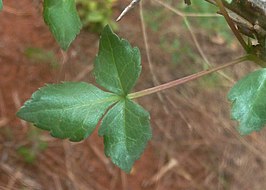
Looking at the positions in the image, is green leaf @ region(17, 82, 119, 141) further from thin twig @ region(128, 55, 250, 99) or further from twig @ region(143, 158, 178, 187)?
twig @ region(143, 158, 178, 187)

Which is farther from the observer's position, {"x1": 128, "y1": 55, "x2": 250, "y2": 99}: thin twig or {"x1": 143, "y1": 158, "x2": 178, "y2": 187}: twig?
{"x1": 143, "y1": 158, "x2": 178, "y2": 187}: twig

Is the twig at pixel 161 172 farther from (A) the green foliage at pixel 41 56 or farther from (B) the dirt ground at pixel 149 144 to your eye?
(A) the green foliage at pixel 41 56

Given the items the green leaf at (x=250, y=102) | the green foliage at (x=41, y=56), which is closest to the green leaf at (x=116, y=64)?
the green leaf at (x=250, y=102)

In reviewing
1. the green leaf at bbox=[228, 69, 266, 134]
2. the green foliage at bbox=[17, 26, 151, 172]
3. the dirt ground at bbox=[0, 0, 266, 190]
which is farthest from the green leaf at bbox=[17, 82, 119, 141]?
the dirt ground at bbox=[0, 0, 266, 190]

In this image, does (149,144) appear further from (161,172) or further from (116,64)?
(116,64)

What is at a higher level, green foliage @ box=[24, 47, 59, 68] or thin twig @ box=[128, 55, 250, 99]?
thin twig @ box=[128, 55, 250, 99]

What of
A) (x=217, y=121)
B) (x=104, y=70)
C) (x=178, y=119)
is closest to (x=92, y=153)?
(x=178, y=119)
